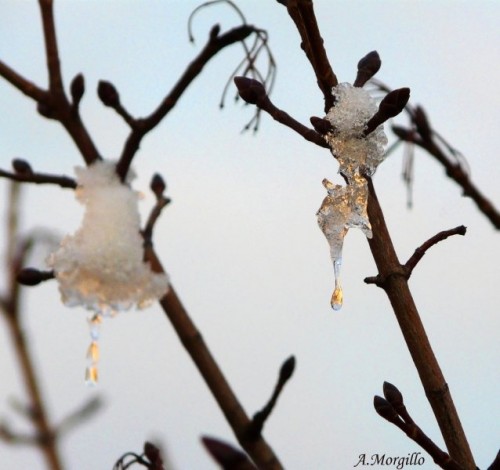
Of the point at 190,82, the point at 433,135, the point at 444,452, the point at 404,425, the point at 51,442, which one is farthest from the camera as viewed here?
the point at 433,135

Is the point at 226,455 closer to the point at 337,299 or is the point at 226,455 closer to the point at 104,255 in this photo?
the point at 104,255

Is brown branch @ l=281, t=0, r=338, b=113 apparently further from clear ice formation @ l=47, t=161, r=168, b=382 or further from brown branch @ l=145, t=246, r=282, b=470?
brown branch @ l=145, t=246, r=282, b=470

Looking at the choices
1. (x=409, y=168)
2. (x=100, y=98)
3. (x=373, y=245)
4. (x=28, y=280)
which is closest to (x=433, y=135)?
(x=409, y=168)

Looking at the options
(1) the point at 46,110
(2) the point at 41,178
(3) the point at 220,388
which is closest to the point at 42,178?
(2) the point at 41,178

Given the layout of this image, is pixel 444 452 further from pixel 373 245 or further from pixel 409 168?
pixel 409 168

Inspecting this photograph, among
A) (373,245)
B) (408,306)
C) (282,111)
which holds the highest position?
(282,111)

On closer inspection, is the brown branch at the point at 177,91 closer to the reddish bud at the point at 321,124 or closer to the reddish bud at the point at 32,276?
the reddish bud at the point at 32,276

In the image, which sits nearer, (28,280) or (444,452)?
(28,280)

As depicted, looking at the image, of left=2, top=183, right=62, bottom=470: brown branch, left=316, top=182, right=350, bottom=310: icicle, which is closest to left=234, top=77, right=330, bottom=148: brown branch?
left=316, top=182, right=350, bottom=310: icicle
